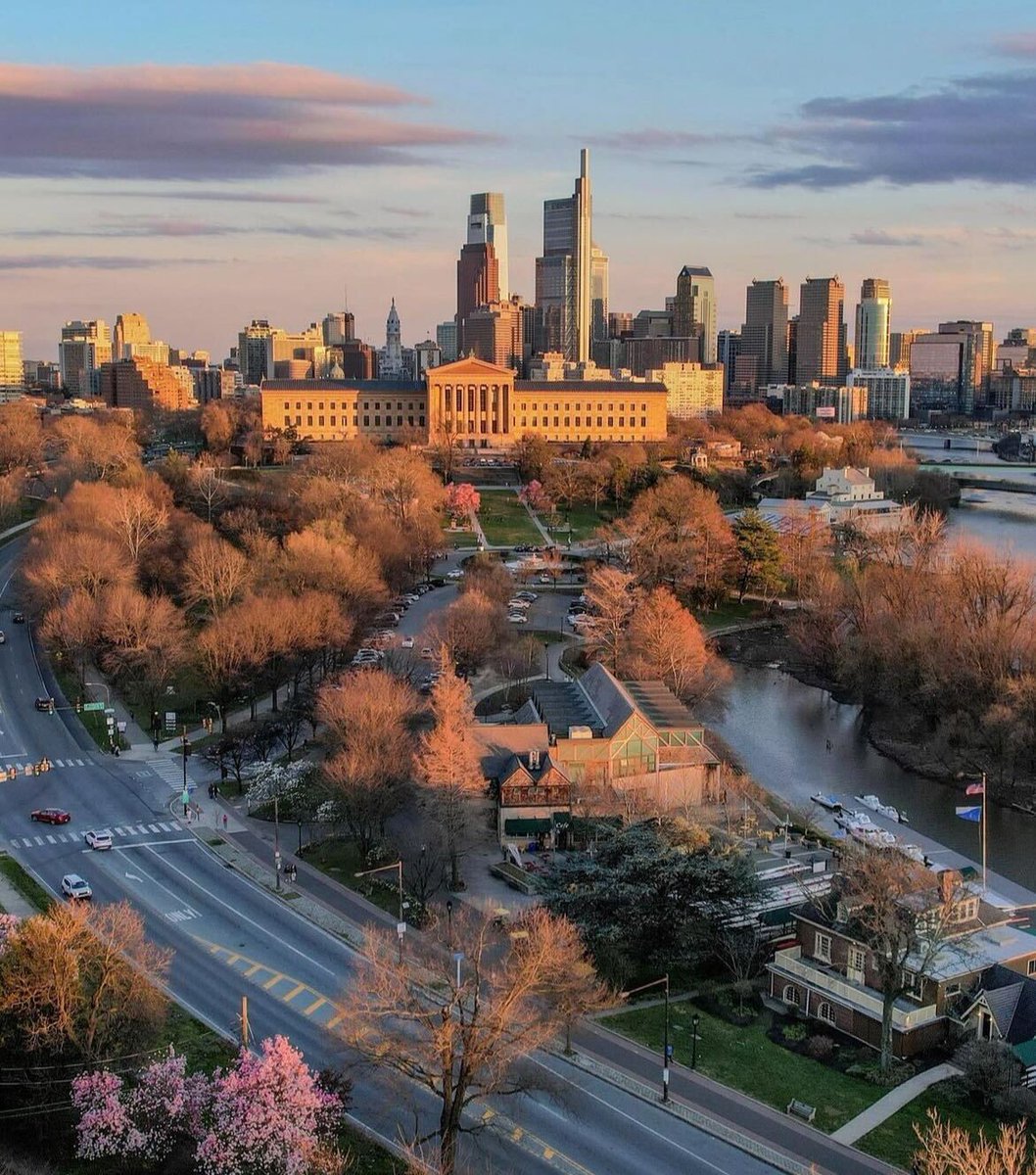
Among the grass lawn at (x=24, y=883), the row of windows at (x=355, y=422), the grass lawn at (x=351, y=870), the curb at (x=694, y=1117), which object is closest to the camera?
the curb at (x=694, y=1117)

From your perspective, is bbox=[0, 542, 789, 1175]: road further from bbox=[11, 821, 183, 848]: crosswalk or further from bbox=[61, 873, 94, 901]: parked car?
bbox=[61, 873, 94, 901]: parked car

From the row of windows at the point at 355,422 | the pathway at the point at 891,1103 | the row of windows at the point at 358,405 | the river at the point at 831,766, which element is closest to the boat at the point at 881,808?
the river at the point at 831,766

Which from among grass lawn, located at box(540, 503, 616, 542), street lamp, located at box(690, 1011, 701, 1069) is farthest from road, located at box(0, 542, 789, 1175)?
grass lawn, located at box(540, 503, 616, 542)

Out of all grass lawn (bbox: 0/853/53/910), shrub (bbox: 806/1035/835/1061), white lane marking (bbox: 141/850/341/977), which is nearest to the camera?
shrub (bbox: 806/1035/835/1061)

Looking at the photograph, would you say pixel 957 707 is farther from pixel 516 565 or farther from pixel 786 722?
pixel 516 565

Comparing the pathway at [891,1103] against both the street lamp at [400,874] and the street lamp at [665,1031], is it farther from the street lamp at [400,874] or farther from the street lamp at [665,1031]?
the street lamp at [400,874]

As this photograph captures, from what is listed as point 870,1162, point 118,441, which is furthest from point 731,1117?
point 118,441

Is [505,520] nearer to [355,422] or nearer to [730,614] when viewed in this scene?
[730,614]
